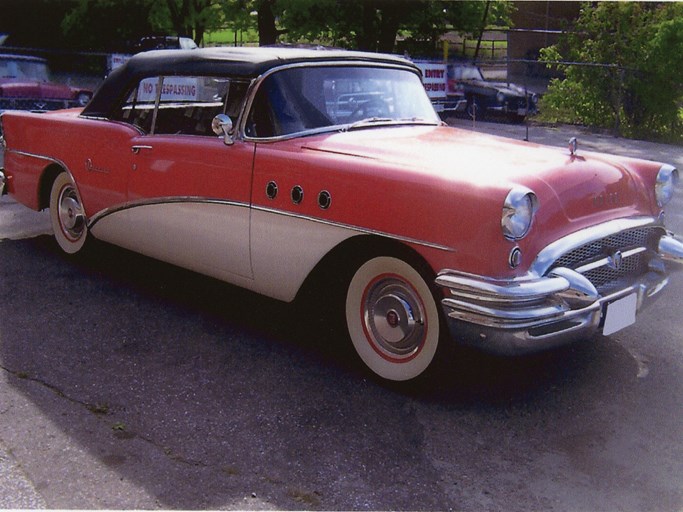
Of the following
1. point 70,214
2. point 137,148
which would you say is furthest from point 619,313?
point 70,214

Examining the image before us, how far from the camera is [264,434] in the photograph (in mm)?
3338

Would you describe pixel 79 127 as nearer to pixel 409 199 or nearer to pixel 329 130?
pixel 329 130

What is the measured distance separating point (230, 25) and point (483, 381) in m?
21.6

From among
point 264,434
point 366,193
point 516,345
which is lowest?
point 264,434

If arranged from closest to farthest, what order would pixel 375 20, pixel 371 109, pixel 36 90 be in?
pixel 371 109 → pixel 36 90 → pixel 375 20

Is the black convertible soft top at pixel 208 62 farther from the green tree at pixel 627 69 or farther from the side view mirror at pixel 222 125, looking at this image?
the green tree at pixel 627 69

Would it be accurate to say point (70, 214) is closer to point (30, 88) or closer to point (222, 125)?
point (222, 125)

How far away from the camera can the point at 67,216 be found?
19.4 feet

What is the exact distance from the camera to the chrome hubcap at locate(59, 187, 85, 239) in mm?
5809

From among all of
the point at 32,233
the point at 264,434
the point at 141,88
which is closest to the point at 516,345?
the point at 264,434

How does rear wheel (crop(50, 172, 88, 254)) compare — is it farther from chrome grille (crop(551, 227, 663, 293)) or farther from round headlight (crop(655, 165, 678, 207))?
round headlight (crop(655, 165, 678, 207))

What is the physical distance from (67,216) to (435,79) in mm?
11830

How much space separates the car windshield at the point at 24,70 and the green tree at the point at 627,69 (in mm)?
10186

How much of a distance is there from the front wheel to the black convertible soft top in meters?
1.39
